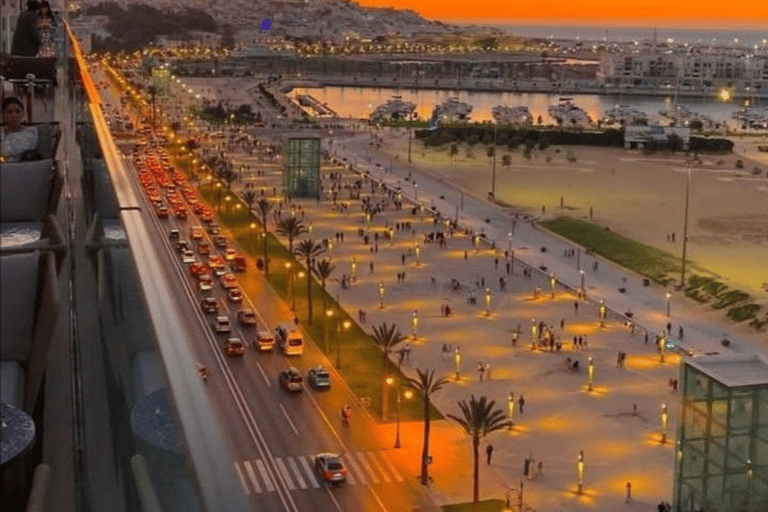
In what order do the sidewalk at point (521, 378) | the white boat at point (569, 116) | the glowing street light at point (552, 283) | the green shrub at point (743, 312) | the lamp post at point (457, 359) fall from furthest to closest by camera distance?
the white boat at point (569, 116) < the glowing street light at point (552, 283) < the green shrub at point (743, 312) < the lamp post at point (457, 359) < the sidewalk at point (521, 378)

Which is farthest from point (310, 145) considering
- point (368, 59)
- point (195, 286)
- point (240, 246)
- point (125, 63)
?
point (368, 59)

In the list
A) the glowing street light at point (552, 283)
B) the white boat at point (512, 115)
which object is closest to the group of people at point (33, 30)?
the glowing street light at point (552, 283)

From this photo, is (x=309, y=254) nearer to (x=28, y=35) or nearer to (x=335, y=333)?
(x=335, y=333)

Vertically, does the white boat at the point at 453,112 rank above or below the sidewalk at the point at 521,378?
above

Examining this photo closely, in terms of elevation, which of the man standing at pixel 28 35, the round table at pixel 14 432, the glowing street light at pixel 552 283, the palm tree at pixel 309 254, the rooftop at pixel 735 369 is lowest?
the glowing street light at pixel 552 283

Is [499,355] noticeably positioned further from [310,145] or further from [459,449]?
[310,145]

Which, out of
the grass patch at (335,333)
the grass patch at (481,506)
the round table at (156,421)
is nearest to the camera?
the round table at (156,421)

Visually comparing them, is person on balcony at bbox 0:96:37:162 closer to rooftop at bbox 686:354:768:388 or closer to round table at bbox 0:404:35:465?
round table at bbox 0:404:35:465

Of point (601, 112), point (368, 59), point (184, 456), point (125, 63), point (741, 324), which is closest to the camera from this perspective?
point (184, 456)

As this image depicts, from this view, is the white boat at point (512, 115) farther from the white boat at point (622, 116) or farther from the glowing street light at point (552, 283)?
the glowing street light at point (552, 283)
